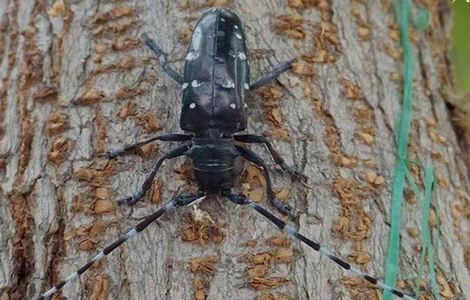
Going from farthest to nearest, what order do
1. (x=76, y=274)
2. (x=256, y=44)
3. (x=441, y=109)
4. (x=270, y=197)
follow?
(x=441, y=109), (x=256, y=44), (x=270, y=197), (x=76, y=274)

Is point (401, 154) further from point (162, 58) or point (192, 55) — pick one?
point (162, 58)

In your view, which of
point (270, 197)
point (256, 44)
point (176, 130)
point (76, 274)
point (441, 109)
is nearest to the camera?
point (76, 274)

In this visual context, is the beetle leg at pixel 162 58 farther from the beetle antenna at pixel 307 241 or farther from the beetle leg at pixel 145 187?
the beetle antenna at pixel 307 241

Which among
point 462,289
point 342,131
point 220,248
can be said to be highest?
point 342,131

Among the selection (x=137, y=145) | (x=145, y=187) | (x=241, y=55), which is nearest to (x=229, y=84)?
(x=241, y=55)

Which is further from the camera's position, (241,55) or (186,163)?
(241,55)

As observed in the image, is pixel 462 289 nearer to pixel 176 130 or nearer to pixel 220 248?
pixel 220 248

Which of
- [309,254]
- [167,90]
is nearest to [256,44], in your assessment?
[167,90]
